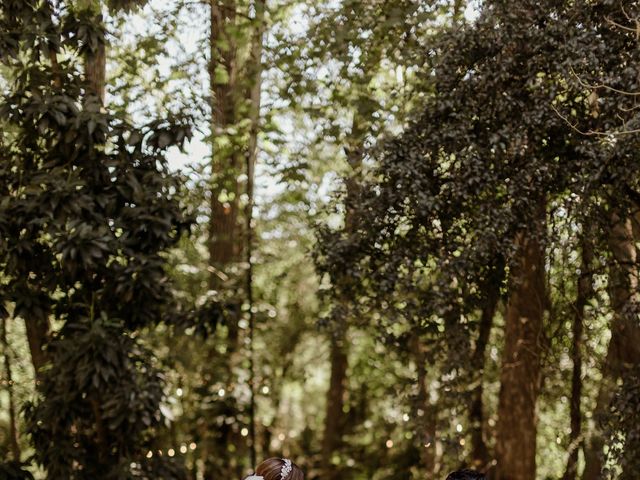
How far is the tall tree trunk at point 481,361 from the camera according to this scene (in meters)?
6.56

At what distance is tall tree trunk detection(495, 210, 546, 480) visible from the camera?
763 cm

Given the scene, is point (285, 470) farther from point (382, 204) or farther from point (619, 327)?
point (619, 327)

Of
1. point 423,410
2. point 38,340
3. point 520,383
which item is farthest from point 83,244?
point 520,383

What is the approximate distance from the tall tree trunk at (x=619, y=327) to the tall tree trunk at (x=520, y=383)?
1.94 feet

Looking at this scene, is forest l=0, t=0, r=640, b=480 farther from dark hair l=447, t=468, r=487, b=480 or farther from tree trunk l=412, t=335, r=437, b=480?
dark hair l=447, t=468, r=487, b=480

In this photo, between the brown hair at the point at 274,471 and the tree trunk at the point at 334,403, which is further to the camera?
the tree trunk at the point at 334,403

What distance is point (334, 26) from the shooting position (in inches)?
297

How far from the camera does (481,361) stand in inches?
316

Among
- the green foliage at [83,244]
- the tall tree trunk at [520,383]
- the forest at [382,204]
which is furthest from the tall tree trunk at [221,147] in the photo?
the tall tree trunk at [520,383]

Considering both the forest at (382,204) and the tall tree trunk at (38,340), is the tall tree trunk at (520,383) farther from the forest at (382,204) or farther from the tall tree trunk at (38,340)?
the tall tree trunk at (38,340)

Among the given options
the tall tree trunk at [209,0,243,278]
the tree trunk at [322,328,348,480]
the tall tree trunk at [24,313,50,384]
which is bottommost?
the tree trunk at [322,328,348,480]

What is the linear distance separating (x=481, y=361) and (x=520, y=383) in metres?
0.43

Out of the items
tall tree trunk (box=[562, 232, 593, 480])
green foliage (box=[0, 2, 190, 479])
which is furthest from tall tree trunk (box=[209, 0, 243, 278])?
tall tree trunk (box=[562, 232, 593, 480])

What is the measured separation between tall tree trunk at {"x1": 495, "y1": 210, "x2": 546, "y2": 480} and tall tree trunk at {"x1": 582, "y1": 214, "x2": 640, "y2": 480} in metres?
0.59
